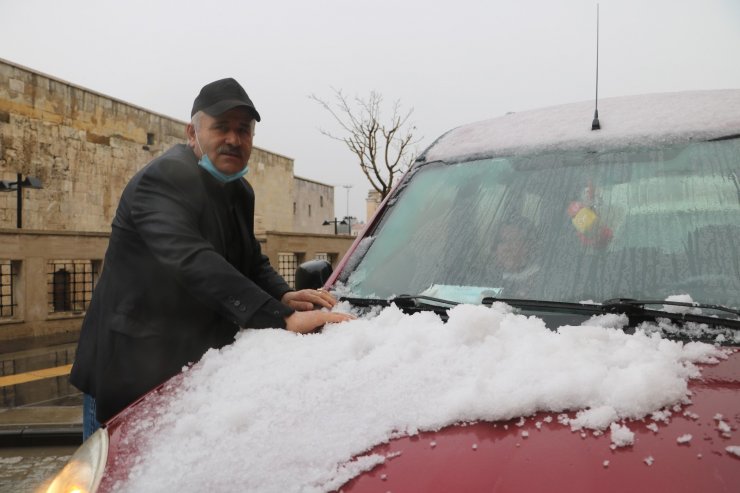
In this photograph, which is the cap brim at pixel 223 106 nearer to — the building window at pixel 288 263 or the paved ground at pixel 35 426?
the paved ground at pixel 35 426

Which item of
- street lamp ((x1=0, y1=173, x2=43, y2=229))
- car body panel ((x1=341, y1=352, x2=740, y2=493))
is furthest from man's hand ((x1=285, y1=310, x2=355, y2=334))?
street lamp ((x1=0, y1=173, x2=43, y2=229))

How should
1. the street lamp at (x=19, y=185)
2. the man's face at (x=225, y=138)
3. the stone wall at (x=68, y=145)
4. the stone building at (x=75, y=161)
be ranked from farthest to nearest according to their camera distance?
the stone wall at (x=68, y=145), the street lamp at (x=19, y=185), the stone building at (x=75, y=161), the man's face at (x=225, y=138)

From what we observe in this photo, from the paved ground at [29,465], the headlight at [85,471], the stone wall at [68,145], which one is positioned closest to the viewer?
the headlight at [85,471]

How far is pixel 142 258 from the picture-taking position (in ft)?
7.18

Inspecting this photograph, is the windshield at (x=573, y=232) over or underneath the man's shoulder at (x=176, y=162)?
underneath

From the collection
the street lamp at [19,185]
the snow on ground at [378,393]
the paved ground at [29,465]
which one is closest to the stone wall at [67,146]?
the street lamp at [19,185]

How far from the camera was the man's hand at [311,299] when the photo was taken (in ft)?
6.82

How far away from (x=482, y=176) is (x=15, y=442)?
14.7ft

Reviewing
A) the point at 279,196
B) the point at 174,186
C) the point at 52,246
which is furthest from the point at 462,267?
the point at 279,196

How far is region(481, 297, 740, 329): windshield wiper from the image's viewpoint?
1569 millimetres

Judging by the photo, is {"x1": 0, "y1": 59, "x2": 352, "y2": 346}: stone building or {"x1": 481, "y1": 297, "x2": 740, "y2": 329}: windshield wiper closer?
{"x1": 481, "y1": 297, "x2": 740, "y2": 329}: windshield wiper

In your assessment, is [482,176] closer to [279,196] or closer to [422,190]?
[422,190]

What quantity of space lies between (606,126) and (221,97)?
4.90 feet

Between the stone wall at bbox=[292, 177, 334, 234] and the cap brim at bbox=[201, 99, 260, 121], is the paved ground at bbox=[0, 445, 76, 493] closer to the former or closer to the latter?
the cap brim at bbox=[201, 99, 260, 121]
